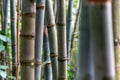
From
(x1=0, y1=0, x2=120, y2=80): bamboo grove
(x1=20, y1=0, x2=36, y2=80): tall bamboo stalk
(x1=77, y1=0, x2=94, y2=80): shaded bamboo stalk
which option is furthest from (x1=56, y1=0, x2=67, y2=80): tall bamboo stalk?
(x1=77, y1=0, x2=94, y2=80): shaded bamboo stalk

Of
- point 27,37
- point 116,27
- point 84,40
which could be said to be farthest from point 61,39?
point 84,40

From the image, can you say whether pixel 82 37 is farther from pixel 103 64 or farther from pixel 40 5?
pixel 40 5

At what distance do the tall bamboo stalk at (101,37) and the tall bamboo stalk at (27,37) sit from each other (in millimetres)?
364

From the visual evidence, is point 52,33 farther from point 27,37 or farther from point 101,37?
point 101,37

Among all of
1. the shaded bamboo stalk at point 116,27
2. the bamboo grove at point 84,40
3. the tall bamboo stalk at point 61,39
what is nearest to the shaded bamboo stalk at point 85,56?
the bamboo grove at point 84,40

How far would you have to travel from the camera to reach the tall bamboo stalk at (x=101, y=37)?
0.98 ft

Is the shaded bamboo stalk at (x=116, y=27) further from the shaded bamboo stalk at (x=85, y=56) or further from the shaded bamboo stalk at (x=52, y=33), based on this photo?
the shaded bamboo stalk at (x=52, y=33)

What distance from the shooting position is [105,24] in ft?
0.98

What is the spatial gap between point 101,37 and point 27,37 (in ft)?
1.25

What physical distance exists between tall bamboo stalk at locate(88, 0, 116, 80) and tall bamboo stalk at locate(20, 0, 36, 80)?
1.20 feet

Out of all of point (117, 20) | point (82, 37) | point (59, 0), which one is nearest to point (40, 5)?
point (59, 0)

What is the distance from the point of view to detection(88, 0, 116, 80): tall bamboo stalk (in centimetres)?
30

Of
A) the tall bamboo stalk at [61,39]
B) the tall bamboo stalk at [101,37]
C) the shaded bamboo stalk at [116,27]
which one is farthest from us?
the tall bamboo stalk at [61,39]

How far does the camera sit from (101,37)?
0.30 meters
